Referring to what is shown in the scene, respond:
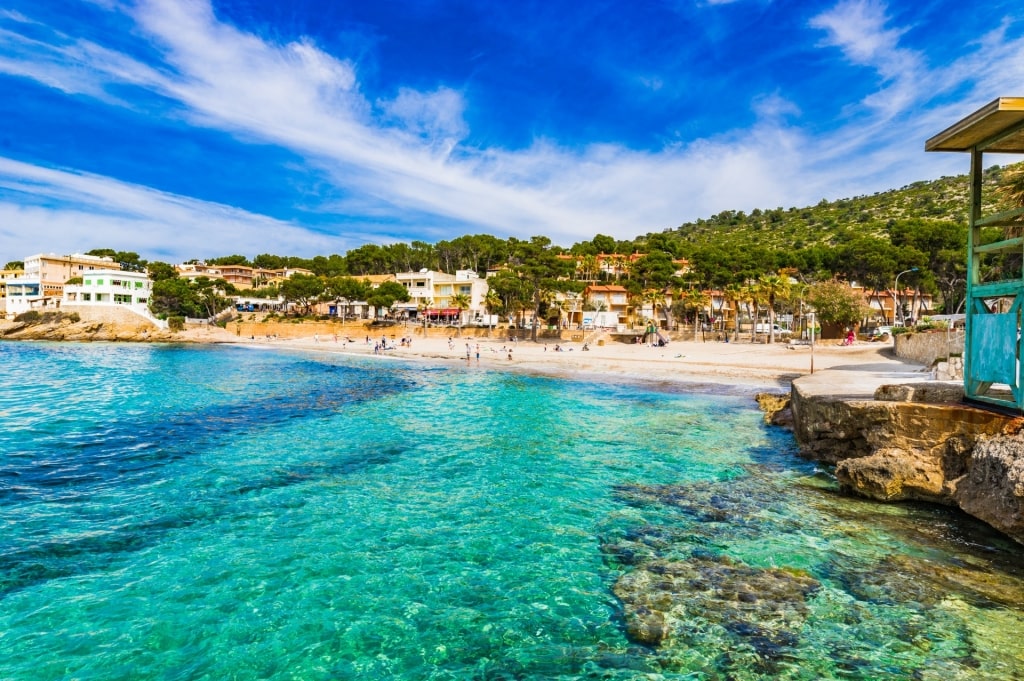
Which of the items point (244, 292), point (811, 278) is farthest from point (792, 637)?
point (244, 292)

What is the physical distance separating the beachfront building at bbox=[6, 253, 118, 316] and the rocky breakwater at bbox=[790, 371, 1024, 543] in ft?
383

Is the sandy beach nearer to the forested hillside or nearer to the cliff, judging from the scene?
the forested hillside

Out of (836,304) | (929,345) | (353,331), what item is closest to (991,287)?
(929,345)

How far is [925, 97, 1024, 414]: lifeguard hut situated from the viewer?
8805mm

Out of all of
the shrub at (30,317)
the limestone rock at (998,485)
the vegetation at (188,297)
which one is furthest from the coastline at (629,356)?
the vegetation at (188,297)

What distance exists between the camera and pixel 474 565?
776 centimetres

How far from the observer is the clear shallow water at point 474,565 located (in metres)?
5.56

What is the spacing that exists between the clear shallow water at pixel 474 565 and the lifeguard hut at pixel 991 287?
2.61m

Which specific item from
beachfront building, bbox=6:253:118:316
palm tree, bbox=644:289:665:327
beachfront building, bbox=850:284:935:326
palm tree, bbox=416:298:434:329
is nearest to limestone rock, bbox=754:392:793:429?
palm tree, bbox=644:289:665:327

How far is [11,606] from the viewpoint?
6535 mm

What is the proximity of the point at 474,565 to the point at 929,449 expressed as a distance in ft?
29.7

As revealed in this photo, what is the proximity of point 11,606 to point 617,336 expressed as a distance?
55638 millimetres

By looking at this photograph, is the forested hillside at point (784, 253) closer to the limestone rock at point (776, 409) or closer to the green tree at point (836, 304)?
the green tree at point (836, 304)

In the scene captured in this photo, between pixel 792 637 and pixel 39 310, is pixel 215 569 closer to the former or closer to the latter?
pixel 792 637
